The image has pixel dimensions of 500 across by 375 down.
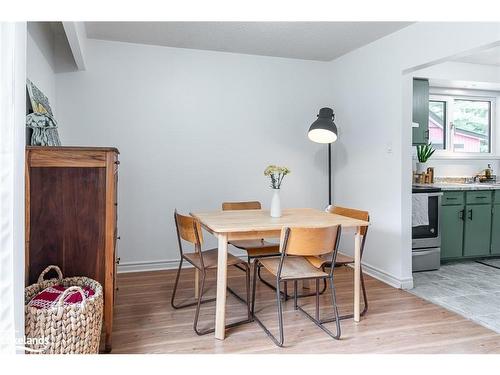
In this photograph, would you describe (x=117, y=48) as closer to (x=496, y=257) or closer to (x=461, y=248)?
(x=461, y=248)

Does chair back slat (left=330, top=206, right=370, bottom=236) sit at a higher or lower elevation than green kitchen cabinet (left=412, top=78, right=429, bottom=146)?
lower

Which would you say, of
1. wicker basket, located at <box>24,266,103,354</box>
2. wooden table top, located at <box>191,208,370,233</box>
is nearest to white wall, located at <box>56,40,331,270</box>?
wooden table top, located at <box>191,208,370,233</box>

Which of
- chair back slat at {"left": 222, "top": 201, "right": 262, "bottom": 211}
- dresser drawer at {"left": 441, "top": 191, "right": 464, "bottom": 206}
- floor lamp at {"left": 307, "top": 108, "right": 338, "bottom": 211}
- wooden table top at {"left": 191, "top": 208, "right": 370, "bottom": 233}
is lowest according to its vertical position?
wooden table top at {"left": 191, "top": 208, "right": 370, "bottom": 233}

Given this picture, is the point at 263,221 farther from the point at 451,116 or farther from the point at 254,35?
the point at 451,116

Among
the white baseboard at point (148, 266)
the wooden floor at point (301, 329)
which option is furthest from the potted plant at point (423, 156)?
the white baseboard at point (148, 266)

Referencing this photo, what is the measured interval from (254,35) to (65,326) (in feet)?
10.1

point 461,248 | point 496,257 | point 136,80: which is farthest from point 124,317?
point 496,257

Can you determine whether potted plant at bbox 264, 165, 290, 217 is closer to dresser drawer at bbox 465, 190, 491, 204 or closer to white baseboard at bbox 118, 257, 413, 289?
white baseboard at bbox 118, 257, 413, 289

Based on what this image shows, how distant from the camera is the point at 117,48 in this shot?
4145mm

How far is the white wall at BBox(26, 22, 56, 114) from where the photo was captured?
2.84 metres

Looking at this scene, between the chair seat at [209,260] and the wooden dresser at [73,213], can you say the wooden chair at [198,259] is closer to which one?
the chair seat at [209,260]

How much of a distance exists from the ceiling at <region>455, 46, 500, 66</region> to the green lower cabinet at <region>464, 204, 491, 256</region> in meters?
1.69

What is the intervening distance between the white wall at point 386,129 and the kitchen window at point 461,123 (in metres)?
1.51

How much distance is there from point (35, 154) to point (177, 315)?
153 cm
